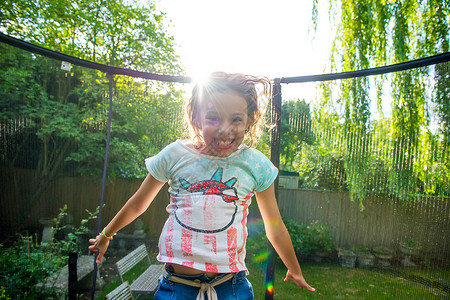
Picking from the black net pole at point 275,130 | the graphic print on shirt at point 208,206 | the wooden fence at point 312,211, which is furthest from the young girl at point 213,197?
the wooden fence at point 312,211

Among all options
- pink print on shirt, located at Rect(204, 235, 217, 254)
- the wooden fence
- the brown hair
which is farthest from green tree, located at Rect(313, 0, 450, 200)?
pink print on shirt, located at Rect(204, 235, 217, 254)

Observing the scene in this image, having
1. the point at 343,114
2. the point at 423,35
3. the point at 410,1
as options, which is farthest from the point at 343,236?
the point at 410,1

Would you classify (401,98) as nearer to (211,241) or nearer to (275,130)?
(275,130)

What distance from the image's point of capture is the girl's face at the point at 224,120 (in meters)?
0.81

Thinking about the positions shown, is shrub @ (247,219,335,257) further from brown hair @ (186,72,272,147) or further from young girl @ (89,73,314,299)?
brown hair @ (186,72,272,147)

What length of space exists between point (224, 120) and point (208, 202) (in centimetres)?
24

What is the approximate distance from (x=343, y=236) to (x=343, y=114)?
68 cm

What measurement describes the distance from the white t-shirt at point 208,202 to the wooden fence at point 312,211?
835mm

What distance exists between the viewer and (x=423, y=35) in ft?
6.71

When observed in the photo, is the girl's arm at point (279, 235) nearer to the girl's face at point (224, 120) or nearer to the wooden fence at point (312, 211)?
the girl's face at point (224, 120)

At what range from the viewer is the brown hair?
84cm

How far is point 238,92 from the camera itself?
2.78ft

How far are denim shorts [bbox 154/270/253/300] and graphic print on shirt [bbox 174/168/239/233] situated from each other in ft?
0.46

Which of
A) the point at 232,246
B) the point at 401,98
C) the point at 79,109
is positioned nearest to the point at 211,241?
the point at 232,246
